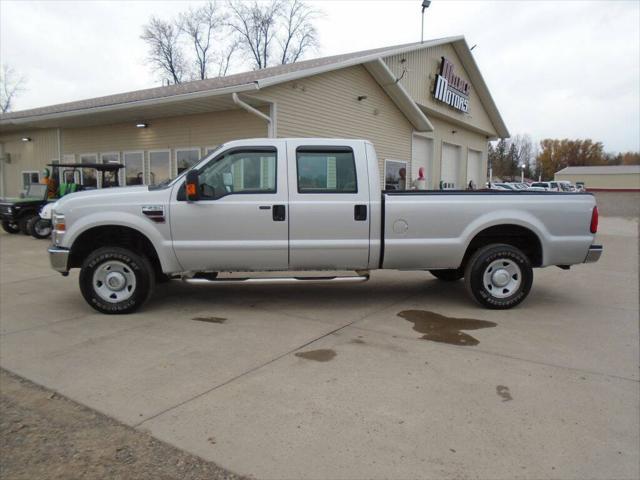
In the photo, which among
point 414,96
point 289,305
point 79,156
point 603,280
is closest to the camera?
point 289,305

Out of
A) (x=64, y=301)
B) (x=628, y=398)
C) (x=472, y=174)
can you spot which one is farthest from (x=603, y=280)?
(x=472, y=174)

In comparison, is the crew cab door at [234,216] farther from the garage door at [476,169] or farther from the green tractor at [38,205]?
the garage door at [476,169]

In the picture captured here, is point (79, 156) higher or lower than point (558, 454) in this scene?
higher

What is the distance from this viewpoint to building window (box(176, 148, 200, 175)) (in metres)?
13.7

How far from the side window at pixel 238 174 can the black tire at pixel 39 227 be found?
31.7 ft

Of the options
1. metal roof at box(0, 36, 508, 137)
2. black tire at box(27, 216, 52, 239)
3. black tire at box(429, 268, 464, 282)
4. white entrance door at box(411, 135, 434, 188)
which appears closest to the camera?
black tire at box(429, 268, 464, 282)

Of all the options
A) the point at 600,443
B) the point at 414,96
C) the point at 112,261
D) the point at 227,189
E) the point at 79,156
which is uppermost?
the point at 414,96

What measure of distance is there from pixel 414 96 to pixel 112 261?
52.3 ft

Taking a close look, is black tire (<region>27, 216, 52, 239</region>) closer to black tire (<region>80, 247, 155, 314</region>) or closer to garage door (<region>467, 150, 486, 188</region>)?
black tire (<region>80, 247, 155, 314</region>)

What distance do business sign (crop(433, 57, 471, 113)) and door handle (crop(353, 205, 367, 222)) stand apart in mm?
16405

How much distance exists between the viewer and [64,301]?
6387mm

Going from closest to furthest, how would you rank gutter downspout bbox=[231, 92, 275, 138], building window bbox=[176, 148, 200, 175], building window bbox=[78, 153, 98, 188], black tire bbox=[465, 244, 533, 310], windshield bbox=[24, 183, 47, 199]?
black tire bbox=[465, 244, 533, 310] → gutter downspout bbox=[231, 92, 275, 138] → building window bbox=[176, 148, 200, 175] → windshield bbox=[24, 183, 47, 199] → building window bbox=[78, 153, 98, 188]

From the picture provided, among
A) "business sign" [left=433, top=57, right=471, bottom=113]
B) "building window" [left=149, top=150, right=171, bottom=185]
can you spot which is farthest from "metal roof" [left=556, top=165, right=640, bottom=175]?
"building window" [left=149, top=150, right=171, bottom=185]

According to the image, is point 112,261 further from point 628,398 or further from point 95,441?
point 628,398
